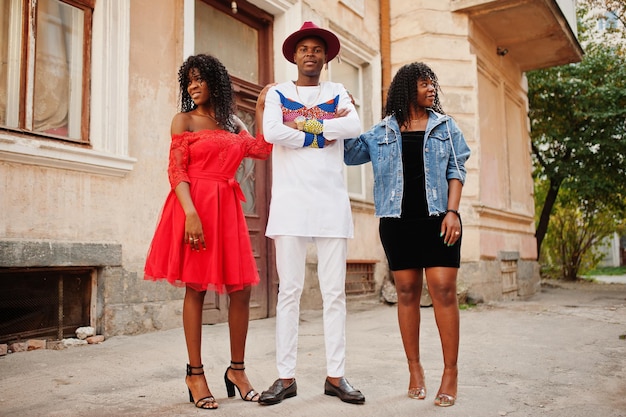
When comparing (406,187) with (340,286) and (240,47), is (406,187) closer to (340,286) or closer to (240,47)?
(340,286)

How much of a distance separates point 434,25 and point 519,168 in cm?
407

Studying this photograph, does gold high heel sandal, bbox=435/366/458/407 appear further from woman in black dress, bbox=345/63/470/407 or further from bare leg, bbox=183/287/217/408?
bare leg, bbox=183/287/217/408

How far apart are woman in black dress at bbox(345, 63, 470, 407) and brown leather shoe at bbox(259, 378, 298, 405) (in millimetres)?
684

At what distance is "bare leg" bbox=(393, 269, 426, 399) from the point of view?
3398mm

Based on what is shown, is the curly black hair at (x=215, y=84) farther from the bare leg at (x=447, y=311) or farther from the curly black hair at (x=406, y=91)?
the bare leg at (x=447, y=311)

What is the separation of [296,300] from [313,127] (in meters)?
0.99

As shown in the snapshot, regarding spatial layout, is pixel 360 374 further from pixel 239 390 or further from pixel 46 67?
pixel 46 67

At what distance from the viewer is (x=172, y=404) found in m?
3.23

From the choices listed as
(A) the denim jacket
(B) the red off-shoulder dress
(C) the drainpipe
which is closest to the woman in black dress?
(A) the denim jacket

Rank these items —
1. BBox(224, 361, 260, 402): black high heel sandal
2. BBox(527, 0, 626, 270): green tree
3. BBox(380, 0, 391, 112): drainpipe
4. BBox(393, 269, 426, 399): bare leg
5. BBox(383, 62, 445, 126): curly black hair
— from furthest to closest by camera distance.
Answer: BBox(527, 0, 626, 270): green tree
BBox(380, 0, 391, 112): drainpipe
BBox(383, 62, 445, 126): curly black hair
BBox(393, 269, 426, 399): bare leg
BBox(224, 361, 260, 402): black high heel sandal

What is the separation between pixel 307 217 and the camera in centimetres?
328

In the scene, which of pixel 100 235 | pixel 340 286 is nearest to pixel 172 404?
pixel 340 286

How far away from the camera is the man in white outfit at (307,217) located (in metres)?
Result: 3.28

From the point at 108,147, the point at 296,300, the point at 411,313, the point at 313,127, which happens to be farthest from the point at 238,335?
the point at 108,147
